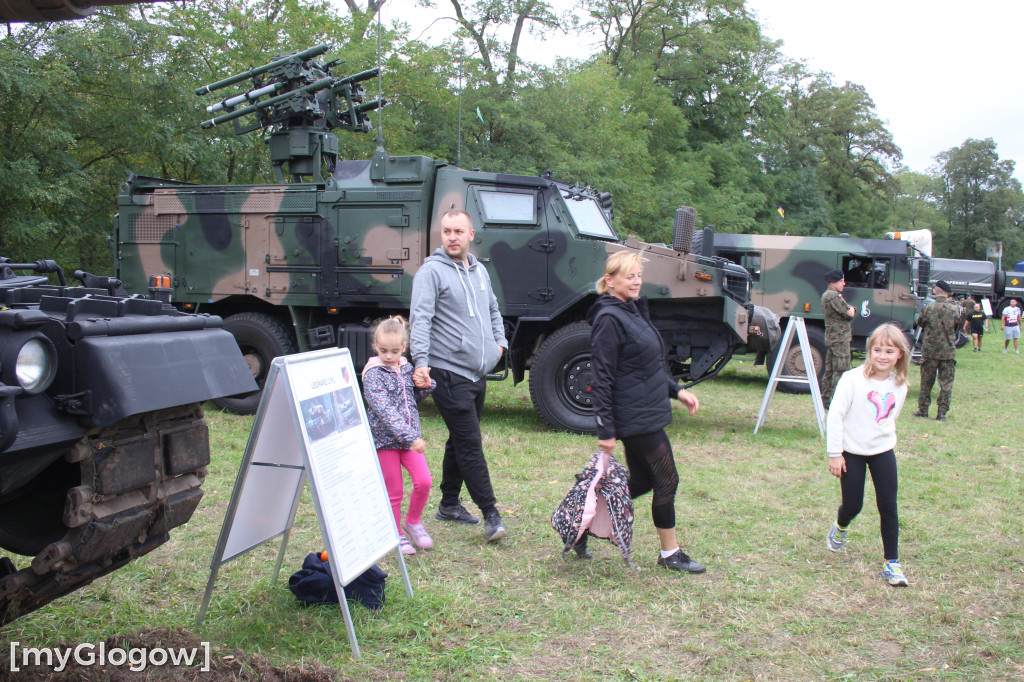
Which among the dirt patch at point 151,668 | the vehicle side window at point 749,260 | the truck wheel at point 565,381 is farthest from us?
the vehicle side window at point 749,260

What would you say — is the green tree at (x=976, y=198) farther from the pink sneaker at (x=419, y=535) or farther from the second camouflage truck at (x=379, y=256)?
the pink sneaker at (x=419, y=535)

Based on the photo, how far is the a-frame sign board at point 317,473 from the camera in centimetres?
328

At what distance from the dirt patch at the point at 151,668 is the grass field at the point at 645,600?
0.04 metres

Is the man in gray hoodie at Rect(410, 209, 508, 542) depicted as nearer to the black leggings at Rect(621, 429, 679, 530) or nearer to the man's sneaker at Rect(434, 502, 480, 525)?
the man's sneaker at Rect(434, 502, 480, 525)

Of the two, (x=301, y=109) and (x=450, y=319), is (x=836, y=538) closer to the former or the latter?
(x=450, y=319)

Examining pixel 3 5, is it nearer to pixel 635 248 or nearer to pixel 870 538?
pixel 870 538

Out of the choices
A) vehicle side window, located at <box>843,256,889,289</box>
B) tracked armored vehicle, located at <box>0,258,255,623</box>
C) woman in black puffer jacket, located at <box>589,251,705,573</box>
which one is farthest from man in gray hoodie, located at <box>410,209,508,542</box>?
vehicle side window, located at <box>843,256,889,289</box>

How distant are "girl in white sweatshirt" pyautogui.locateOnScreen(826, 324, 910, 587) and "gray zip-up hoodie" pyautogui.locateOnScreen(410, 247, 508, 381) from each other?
6.22 ft

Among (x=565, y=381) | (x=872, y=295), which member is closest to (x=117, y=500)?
(x=565, y=381)

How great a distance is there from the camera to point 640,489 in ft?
14.3

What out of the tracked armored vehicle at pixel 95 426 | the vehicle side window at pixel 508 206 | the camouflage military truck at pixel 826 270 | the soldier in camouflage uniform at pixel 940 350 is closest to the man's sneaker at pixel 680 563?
the tracked armored vehicle at pixel 95 426

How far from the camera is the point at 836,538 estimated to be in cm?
465

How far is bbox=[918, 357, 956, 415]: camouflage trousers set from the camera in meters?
9.99

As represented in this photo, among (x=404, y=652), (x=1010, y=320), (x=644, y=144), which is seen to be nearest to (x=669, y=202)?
(x=644, y=144)
